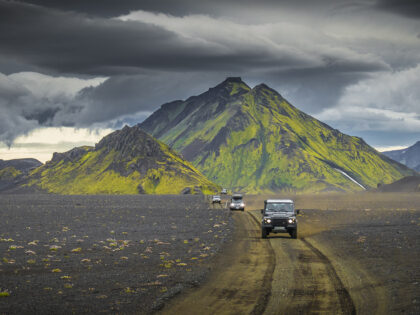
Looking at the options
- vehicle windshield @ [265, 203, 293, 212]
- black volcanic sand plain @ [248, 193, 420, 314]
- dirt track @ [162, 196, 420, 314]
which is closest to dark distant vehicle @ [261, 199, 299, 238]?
vehicle windshield @ [265, 203, 293, 212]

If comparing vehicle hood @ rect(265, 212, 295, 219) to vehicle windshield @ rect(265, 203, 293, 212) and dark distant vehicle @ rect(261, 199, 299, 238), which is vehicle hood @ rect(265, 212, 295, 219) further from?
vehicle windshield @ rect(265, 203, 293, 212)

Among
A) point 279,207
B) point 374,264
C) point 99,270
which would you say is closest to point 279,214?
point 279,207

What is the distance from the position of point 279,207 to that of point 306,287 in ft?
70.5

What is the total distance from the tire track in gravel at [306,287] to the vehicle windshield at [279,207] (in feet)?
34.6

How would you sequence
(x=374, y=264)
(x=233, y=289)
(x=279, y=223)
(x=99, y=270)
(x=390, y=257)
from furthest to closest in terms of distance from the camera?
(x=279, y=223) → (x=390, y=257) → (x=374, y=264) → (x=99, y=270) → (x=233, y=289)

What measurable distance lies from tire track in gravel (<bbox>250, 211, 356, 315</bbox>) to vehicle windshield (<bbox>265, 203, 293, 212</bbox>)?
10549mm

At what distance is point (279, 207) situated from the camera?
39969mm

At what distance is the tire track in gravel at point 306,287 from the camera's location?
50.4ft

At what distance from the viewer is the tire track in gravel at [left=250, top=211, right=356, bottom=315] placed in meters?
15.4

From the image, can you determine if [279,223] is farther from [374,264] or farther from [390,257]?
[374,264]

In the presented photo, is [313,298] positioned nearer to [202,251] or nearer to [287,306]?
[287,306]

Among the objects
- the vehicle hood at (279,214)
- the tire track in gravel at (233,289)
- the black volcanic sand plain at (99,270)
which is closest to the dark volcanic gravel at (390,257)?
the vehicle hood at (279,214)

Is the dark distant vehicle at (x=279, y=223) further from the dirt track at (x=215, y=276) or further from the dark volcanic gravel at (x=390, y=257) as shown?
the dark volcanic gravel at (x=390, y=257)

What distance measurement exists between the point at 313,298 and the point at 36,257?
706 inches
